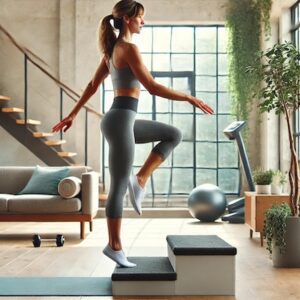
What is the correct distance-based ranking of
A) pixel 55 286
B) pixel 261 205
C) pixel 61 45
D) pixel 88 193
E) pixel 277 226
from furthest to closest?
pixel 61 45 < pixel 88 193 < pixel 261 205 < pixel 277 226 < pixel 55 286

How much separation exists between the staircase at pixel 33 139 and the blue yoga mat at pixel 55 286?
18.8 feet

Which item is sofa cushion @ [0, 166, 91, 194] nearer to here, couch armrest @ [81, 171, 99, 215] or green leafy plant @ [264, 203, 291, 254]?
couch armrest @ [81, 171, 99, 215]

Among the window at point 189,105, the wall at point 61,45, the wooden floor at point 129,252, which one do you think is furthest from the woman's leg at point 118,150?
the window at point 189,105

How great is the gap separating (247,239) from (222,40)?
15.7 ft

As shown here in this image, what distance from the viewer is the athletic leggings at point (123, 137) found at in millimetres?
3979

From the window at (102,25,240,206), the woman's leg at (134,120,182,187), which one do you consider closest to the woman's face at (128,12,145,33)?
the woman's leg at (134,120,182,187)

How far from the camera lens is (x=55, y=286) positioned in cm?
423

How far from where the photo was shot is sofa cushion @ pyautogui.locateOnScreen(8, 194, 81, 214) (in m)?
7.09

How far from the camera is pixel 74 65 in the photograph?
10.8m

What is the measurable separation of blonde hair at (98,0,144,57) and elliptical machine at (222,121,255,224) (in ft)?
15.9

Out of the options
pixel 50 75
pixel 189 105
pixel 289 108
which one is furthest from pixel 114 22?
pixel 189 105

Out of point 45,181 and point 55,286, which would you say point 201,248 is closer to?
point 55,286

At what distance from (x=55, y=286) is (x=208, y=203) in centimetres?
523

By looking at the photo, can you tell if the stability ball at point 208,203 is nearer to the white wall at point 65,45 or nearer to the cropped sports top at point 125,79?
the white wall at point 65,45
